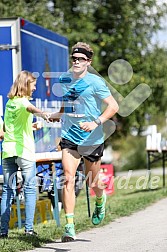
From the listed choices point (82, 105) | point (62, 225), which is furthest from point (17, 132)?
point (62, 225)

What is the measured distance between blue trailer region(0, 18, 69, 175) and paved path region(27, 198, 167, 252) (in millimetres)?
2100

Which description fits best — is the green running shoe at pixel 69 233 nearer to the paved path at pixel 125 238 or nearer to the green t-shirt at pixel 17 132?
the paved path at pixel 125 238

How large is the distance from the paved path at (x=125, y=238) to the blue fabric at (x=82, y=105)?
1.05 meters

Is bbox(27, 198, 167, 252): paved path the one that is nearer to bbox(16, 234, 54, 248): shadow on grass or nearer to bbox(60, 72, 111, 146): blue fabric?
bbox(16, 234, 54, 248): shadow on grass

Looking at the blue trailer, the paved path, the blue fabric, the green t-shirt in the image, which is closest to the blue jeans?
the green t-shirt

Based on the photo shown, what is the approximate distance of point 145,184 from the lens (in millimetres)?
17500

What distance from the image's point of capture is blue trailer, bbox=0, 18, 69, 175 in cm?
1154

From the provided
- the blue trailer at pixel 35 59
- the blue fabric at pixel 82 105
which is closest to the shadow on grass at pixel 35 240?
the blue fabric at pixel 82 105

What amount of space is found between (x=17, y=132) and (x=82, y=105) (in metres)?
1.07

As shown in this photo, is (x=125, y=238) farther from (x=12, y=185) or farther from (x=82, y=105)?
(x=82, y=105)

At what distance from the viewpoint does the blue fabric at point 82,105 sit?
325 inches

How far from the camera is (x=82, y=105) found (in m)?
8.32

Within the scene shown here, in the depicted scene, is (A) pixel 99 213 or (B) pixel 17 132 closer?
(A) pixel 99 213

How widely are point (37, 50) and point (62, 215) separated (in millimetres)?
2609
